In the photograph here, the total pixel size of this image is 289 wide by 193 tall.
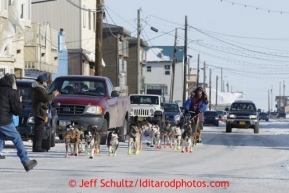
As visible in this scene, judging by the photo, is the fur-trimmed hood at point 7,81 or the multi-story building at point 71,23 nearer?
the fur-trimmed hood at point 7,81

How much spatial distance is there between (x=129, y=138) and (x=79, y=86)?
414 cm

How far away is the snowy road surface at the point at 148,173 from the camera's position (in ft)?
44.2

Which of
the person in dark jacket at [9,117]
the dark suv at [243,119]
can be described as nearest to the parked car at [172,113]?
the dark suv at [243,119]

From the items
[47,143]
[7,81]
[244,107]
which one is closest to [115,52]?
[244,107]

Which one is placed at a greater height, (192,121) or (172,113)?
(192,121)

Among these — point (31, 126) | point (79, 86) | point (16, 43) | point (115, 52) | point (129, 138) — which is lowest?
point (129, 138)

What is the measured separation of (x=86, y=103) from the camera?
24.5 m

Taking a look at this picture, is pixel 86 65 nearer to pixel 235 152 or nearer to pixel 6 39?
pixel 6 39

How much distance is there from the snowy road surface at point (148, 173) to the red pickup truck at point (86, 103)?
170cm

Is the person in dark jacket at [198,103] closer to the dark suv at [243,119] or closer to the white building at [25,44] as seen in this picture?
the white building at [25,44]

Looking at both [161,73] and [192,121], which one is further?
[161,73]

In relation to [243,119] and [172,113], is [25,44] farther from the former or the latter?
[243,119]

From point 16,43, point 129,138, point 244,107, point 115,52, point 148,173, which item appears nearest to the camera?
point 148,173

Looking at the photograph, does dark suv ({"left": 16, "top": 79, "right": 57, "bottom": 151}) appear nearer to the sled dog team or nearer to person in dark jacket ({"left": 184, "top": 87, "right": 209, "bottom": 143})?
the sled dog team
